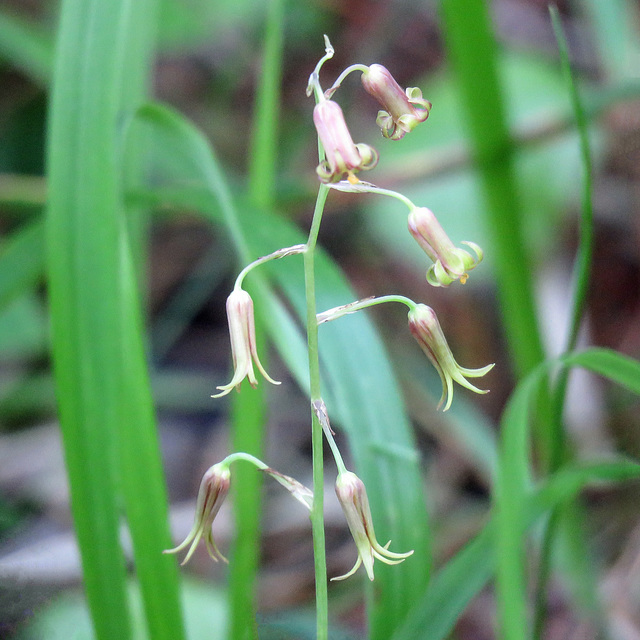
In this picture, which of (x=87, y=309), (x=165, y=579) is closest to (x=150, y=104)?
(x=87, y=309)

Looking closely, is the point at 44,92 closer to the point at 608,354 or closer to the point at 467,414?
the point at 467,414

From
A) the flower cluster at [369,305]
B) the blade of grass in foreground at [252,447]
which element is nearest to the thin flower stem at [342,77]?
the flower cluster at [369,305]

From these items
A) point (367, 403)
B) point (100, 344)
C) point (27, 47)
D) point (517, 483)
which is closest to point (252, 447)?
point (367, 403)

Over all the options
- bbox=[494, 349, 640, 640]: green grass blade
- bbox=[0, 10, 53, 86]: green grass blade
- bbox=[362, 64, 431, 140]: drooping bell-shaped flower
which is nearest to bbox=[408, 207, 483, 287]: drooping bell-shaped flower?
bbox=[362, 64, 431, 140]: drooping bell-shaped flower

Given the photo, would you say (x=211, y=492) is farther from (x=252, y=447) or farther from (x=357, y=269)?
(x=357, y=269)

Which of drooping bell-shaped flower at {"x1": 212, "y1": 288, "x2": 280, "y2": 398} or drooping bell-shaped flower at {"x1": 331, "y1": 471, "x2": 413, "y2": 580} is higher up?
drooping bell-shaped flower at {"x1": 212, "y1": 288, "x2": 280, "y2": 398}

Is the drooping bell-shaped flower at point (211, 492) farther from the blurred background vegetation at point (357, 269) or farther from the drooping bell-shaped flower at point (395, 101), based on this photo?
the blurred background vegetation at point (357, 269)

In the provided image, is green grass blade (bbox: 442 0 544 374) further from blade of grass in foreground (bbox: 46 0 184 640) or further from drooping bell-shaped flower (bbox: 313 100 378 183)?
drooping bell-shaped flower (bbox: 313 100 378 183)
